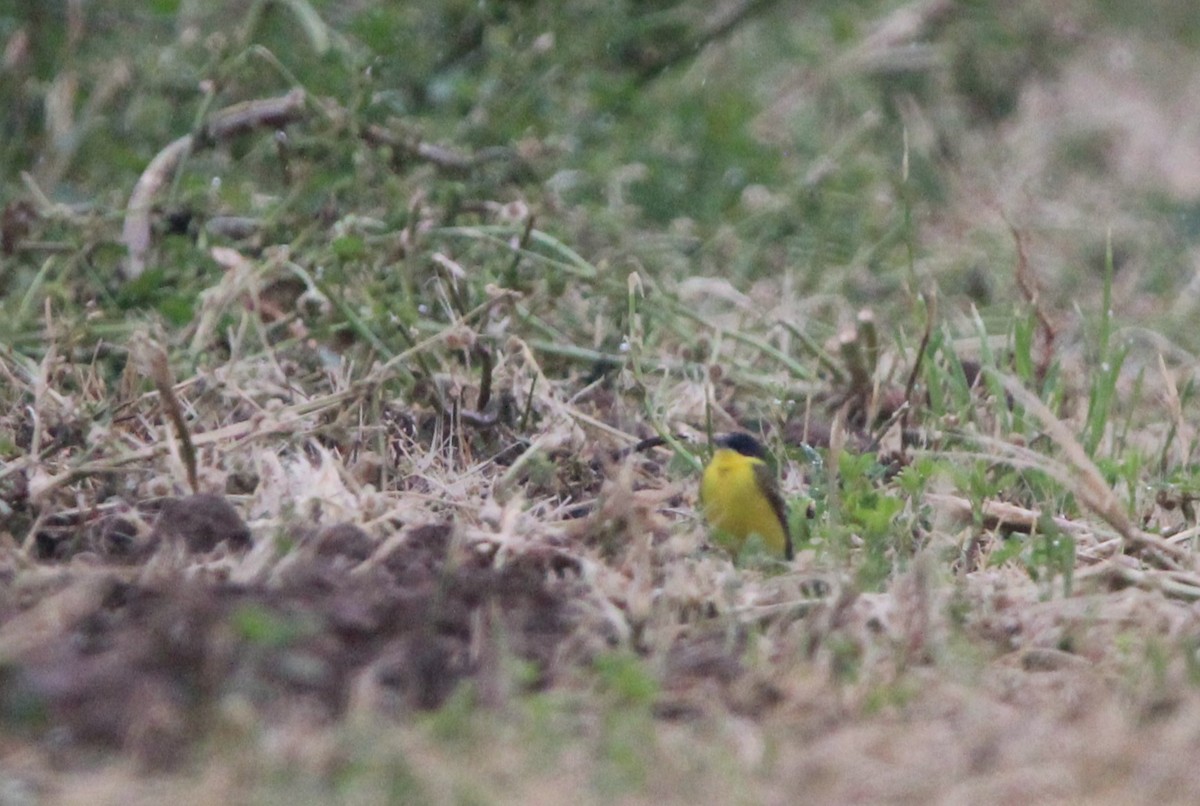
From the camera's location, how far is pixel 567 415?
427cm

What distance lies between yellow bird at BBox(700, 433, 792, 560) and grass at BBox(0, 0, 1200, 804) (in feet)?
0.25

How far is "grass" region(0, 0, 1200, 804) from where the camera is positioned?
243 centimetres

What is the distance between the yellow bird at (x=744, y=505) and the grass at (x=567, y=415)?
0.25ft

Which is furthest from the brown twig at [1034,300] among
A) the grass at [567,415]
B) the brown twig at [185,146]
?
the brown twig at [185,146]

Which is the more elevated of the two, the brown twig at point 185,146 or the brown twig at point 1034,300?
the brown twig at point 185,146

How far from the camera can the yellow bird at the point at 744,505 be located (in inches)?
143

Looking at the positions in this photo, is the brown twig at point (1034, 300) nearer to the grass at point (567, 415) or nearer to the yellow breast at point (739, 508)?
the grass at point (567, 415)

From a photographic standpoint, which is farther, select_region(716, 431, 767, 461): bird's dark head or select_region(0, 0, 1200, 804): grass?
select_region(716, 431, 767, 461): bird's dark head

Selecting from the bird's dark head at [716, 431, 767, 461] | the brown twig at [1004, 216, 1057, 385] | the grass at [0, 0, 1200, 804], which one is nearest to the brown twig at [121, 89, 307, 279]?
the grass at [0, 0, 1200, 804]

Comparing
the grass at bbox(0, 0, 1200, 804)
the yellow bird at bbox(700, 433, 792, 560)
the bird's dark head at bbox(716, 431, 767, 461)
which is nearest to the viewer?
the grass at bbox(0, 0, 1200, 804)

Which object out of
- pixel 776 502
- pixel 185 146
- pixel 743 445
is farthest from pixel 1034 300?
pixel 185 146

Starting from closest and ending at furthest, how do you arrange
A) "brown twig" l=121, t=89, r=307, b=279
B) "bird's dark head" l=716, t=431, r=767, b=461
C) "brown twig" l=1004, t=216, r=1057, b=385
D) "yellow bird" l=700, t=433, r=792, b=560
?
"yellow bird" l=700, t=433, r=792, b=560, "bird's dark head" l=716, t=431, r=767, b=461, "brown twig" l=1004, t=216, r=1057, b=385, "brown twig" l=121, t=89, r=307, b=279

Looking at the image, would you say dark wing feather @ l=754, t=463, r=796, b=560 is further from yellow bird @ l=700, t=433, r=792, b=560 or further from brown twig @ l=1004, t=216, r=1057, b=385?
brown twig @ l=1004, t=216, r=1057, b=385

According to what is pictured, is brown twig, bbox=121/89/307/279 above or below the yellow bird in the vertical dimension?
above
